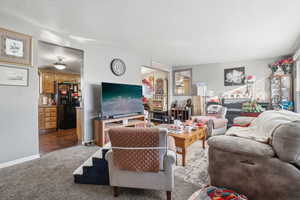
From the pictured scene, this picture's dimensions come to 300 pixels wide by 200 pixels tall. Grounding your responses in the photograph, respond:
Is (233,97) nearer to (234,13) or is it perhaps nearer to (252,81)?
(252,81)

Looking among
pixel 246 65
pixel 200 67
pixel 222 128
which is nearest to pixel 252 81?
pixel 246 65

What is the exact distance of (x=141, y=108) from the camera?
399cm

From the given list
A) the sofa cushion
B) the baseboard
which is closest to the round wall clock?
the baseboard

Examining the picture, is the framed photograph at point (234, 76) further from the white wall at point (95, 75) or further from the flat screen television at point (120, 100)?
the white wall at point (95, 75)

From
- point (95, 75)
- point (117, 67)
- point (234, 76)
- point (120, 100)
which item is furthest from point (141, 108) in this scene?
point (234, 76)

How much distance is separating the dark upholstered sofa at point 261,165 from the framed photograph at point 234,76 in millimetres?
4096

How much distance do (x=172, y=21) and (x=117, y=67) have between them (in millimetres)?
1918

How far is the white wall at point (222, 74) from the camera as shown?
15.0 feet

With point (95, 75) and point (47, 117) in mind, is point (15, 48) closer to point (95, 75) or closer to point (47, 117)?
point (95, 75)

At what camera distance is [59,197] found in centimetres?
151

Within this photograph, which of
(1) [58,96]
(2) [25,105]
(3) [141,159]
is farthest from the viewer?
(1) [58,96]

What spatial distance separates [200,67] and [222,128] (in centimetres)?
266

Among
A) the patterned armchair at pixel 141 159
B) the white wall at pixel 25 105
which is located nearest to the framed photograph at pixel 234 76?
the white wall at pixel 25 105

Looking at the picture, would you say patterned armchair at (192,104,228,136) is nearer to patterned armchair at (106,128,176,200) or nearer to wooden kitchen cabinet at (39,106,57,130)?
patterned armchair at (106,128,176,200)
